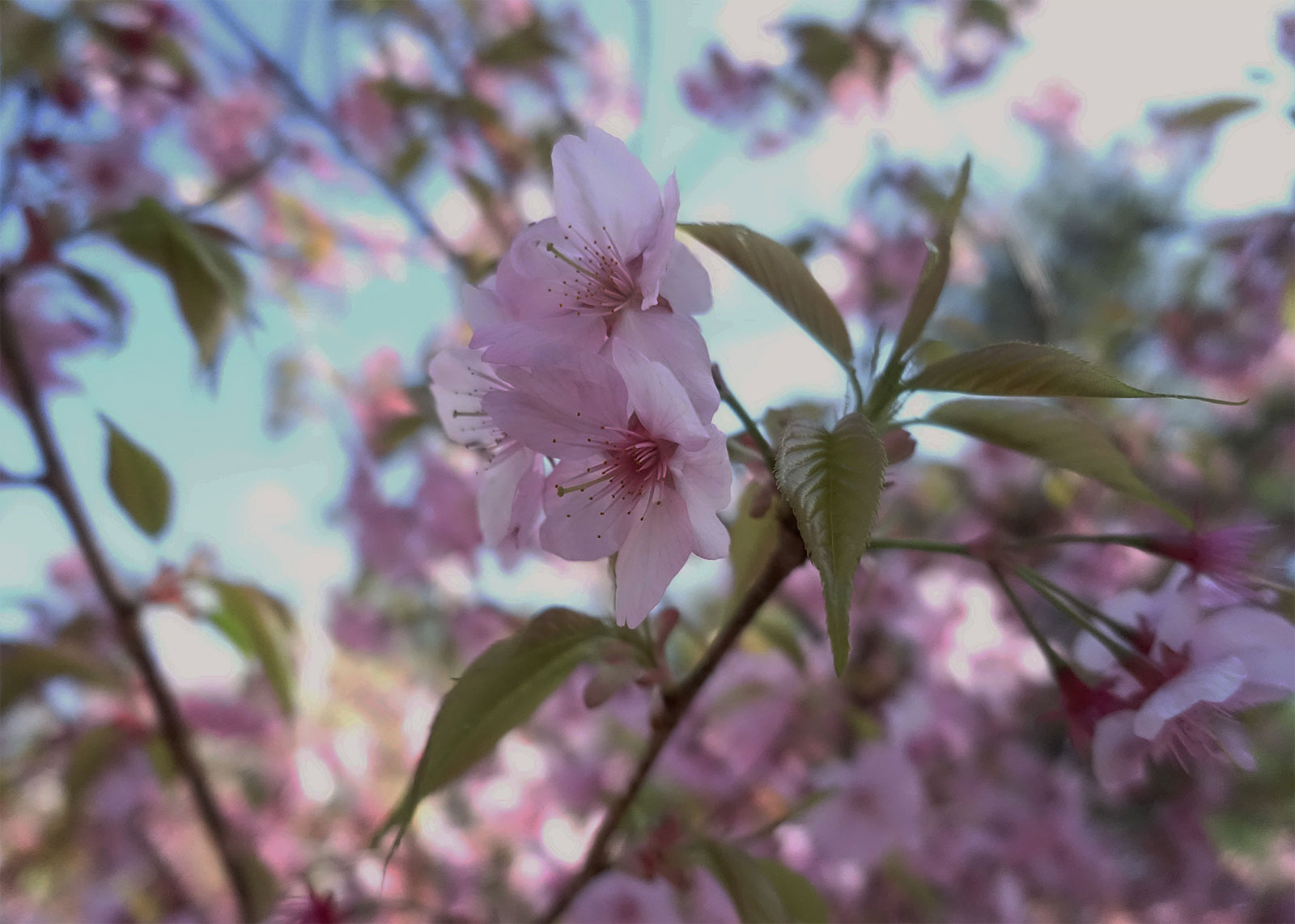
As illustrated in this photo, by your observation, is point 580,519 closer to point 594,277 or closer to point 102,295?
point 594,277

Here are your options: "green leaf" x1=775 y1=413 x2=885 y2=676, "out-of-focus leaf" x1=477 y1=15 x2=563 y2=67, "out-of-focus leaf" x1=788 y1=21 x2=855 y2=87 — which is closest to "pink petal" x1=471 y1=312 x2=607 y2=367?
"green leaf" x1=775 y1=413 x2=885 y2=676

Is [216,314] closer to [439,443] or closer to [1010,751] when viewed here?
[439,443]

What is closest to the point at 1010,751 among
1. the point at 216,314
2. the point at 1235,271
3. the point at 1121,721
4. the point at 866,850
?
the point at 866,850

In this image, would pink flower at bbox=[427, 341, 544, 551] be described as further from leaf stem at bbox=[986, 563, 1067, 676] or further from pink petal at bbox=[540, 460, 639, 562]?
leaf stem at bbox=[986, 563, 1067, 676]

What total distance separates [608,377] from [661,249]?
7cm

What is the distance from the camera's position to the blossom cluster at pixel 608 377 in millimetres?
421

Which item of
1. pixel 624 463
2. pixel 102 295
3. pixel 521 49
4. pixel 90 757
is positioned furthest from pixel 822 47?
pixel 90 757

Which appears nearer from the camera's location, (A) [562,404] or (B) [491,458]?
(A) [562,404]

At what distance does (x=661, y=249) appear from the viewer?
42 cm

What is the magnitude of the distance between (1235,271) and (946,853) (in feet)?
3.60

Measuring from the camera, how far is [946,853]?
56.6 inches

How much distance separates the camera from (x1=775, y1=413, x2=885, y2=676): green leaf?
32 centimetres

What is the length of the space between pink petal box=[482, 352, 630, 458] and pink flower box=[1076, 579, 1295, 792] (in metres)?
0.35

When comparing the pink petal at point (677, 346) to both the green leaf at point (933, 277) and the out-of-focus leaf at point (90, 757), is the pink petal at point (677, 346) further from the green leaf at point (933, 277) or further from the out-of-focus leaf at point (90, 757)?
Result: the out-of-focus leaf at point (90, 757)
